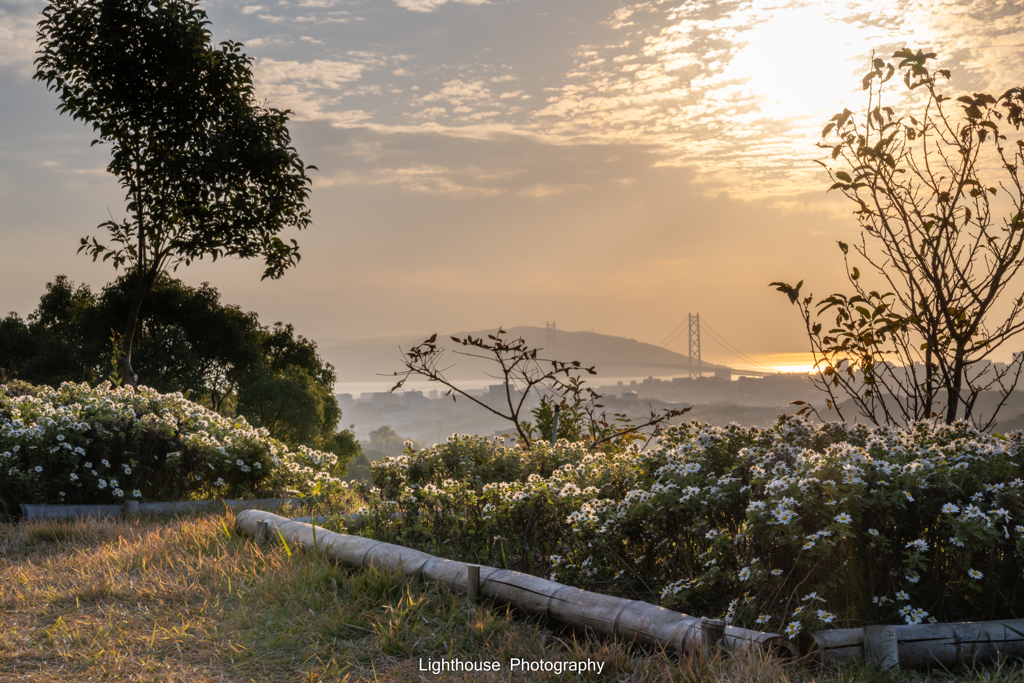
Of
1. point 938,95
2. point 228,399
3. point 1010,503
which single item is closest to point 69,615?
point 1010,503

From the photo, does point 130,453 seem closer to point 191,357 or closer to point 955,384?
point 955,384

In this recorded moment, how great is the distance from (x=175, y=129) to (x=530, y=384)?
6.59 metres

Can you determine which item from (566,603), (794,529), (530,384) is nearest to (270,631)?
(566,603)

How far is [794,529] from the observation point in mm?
2861

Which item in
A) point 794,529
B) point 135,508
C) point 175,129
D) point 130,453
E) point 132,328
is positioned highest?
point 175,129

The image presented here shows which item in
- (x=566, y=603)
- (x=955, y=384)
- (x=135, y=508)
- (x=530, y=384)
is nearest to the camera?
(x=566, y=603)

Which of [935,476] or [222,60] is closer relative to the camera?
[935,476]

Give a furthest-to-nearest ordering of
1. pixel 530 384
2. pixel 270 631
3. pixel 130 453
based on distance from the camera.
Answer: pixel 530 384 < pixel 130 453 < pixel 270 631

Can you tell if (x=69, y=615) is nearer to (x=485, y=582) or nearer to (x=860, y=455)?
(x=485, y=582)

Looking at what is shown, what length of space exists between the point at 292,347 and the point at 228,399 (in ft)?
6.25

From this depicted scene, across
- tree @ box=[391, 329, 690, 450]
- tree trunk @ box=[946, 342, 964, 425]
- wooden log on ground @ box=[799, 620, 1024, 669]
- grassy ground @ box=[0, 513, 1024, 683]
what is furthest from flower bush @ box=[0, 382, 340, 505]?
tree trunk @ box=[946, 342, 964, 425]

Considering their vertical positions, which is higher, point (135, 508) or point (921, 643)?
point (921, 643)

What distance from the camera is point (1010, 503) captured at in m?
3.08

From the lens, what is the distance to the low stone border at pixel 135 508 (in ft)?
19.2
